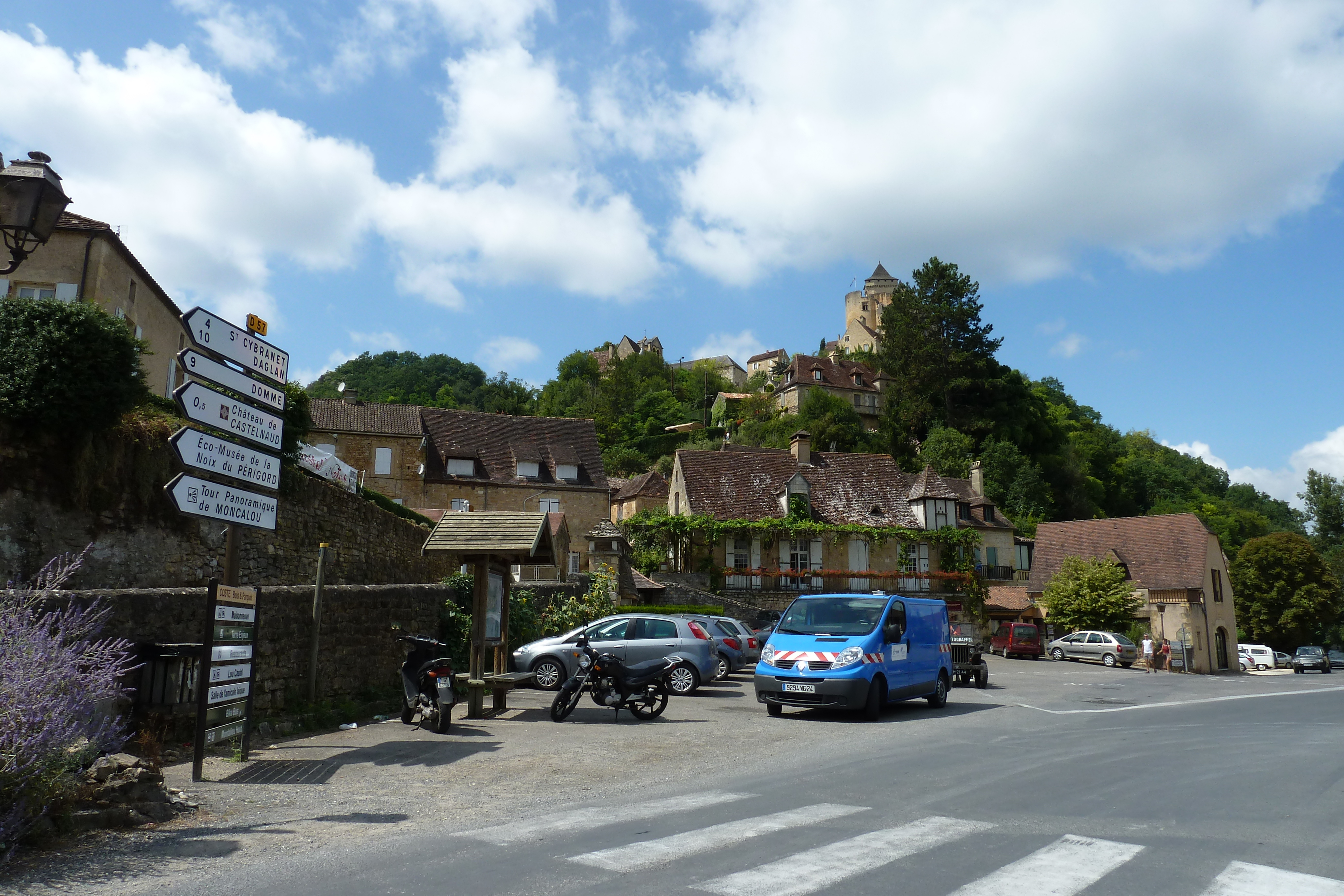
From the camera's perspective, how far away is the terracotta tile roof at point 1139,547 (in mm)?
45688

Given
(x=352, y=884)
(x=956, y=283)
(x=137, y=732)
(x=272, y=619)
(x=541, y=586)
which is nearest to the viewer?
(x=352, y=884)

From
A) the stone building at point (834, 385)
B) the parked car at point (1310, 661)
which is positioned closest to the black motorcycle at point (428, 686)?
the parked car at point (1310, 661)

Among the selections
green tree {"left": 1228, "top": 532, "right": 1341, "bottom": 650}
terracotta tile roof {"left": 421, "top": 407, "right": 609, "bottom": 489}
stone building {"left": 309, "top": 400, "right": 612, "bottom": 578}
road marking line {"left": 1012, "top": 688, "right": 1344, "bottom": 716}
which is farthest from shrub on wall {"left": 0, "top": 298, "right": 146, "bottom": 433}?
green tree {"left": 1228, "top": 532, "right": 1341, "bottom": 650}

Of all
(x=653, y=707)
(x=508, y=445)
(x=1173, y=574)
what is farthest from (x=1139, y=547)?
(x=653, y=707)

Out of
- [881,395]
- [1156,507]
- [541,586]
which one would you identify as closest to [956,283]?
[881,395]

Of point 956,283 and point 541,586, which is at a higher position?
point 956,283

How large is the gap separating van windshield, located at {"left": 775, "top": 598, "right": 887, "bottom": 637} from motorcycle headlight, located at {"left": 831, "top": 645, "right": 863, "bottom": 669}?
397mm

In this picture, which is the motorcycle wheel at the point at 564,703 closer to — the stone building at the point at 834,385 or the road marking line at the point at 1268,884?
the road marking line at the point at 1268,884

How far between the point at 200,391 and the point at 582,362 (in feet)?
330

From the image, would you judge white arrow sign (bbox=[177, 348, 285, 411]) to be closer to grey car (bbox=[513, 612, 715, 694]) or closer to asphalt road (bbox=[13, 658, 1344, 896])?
asphalt road (bbox=[13, 658, 1344, 896])

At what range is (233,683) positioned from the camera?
8.74m

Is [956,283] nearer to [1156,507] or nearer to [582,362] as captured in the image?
[1156,507]

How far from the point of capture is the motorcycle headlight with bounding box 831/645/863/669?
45.5 feet

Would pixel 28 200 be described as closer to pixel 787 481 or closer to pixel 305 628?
pixel 305 628
